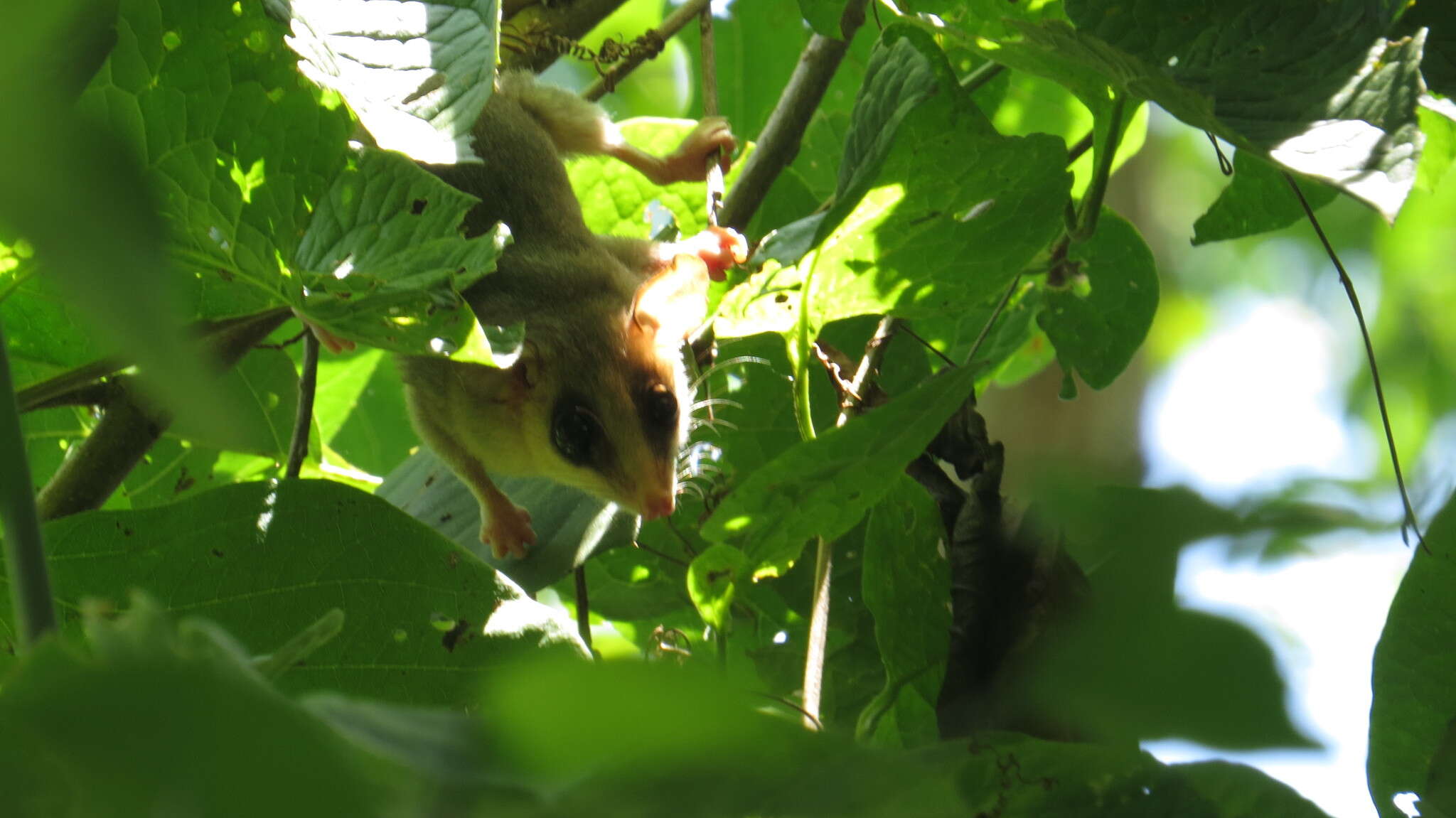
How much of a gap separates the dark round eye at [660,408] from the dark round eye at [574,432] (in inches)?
4.2

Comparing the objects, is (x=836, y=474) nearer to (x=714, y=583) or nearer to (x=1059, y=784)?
(x=714, y=583)

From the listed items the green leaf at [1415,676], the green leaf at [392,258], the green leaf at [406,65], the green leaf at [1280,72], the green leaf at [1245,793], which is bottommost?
the green leaf at [1415,676]

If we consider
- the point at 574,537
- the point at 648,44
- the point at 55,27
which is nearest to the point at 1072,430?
the point at 648,44

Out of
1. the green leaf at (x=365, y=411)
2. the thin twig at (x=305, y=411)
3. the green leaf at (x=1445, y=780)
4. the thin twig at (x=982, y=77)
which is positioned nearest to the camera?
the green leaf at (x=1445, y=780)

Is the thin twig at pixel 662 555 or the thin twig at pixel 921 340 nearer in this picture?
the thin twig at pixel 921 340

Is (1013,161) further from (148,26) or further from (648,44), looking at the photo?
(648,44)

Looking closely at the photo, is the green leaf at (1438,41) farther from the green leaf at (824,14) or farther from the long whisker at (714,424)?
the long whisker at (714,424)

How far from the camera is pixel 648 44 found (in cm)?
266

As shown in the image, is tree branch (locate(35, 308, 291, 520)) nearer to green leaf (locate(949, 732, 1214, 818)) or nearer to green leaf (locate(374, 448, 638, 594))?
green leaf (locate(374, 448, 638, 594))

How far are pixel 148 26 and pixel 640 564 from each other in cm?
121

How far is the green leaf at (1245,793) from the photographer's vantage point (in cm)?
80

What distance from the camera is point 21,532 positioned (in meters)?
0.68

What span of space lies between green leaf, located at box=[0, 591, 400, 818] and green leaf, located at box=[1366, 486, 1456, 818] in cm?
119

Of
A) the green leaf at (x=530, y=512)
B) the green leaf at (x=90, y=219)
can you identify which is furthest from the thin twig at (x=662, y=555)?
the green leaf at (x=90, y=219)
